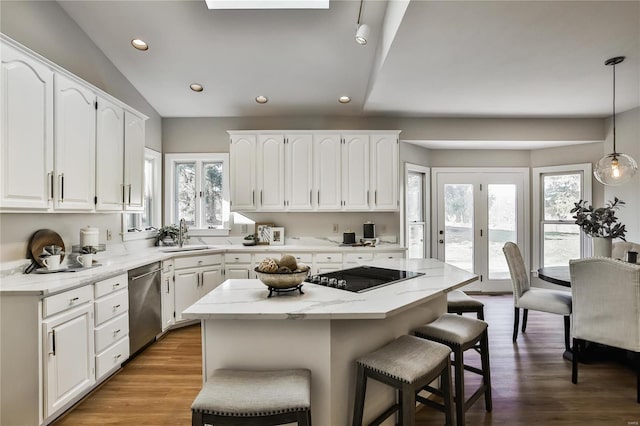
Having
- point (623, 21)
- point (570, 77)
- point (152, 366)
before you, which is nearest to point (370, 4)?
point (623, 21)

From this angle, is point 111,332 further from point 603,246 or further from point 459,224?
point 459,224

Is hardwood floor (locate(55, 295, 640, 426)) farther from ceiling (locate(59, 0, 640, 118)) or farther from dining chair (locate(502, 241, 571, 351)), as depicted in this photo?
ceiling (locate(59, 0, 640, 118))

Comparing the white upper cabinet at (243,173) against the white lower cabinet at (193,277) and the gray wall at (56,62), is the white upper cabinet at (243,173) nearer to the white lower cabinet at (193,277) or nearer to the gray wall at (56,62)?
the white lower cabinet at (193,277)

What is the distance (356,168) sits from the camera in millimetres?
4285

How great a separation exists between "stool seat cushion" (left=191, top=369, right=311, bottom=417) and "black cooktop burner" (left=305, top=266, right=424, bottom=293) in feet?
2.04

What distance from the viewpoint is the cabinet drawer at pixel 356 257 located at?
13.4ft

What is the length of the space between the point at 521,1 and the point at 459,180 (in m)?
3.29

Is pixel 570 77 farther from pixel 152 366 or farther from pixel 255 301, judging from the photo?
pixel 152 366

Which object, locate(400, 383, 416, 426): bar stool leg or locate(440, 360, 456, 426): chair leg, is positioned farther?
locate(440, 360, 456, 426): chair leg

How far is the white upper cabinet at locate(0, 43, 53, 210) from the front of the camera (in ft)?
6.70

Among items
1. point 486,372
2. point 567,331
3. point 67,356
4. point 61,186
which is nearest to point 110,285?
point 67,356

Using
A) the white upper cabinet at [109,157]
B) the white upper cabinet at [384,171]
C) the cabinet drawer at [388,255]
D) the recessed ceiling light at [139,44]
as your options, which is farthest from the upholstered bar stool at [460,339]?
the recessed ceiling light at [139,44]

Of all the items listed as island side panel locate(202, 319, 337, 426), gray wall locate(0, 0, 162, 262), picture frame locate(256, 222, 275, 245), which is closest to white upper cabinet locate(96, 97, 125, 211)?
gray wall locate(0, 0, 162, 262)

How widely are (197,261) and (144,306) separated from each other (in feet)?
2.77
